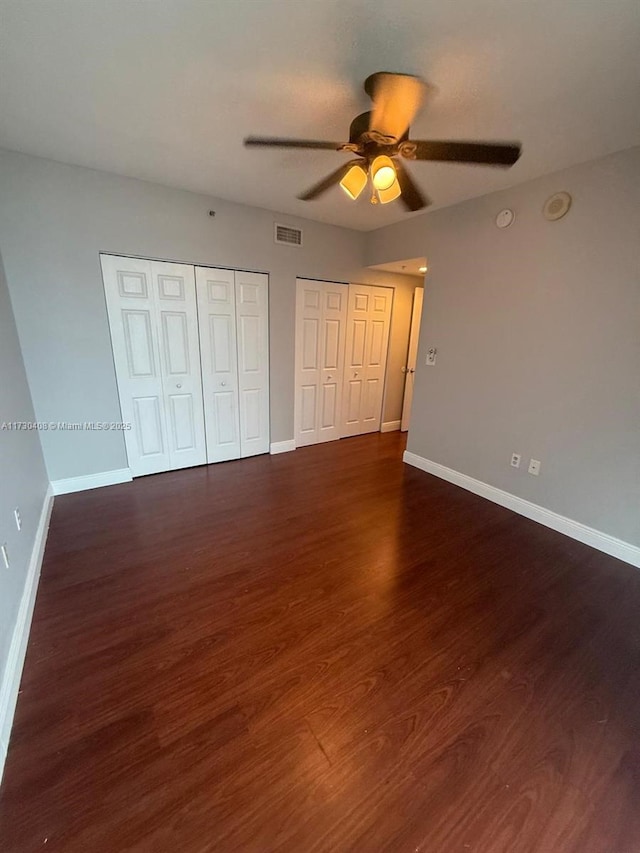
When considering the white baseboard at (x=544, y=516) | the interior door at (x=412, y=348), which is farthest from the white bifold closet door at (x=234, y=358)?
the interior door at (x=412, y=348)

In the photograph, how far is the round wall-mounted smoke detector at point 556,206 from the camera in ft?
7.89

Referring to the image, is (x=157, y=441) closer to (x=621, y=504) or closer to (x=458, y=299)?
(x=458, y=299)

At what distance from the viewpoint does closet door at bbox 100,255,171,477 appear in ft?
9.64

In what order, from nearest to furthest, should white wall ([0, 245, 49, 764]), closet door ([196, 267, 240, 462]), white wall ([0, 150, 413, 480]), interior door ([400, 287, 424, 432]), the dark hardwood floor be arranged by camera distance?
the dark hardwood floor, white wall ([0, 245, 49, 764]), white wall ([0, 150, 413, 480]), closet door ([196, 267, 240, 462]), interior door ([400, 287, 424, 432])

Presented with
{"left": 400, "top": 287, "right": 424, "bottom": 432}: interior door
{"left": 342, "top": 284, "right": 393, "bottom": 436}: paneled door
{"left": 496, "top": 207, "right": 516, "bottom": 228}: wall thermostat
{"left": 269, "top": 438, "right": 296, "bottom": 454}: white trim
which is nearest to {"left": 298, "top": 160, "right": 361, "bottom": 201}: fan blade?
{"left": 496, "top": 207, "right": 516, "bottom": 228}: wall thermostat

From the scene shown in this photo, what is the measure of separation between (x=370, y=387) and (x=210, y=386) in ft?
7.28

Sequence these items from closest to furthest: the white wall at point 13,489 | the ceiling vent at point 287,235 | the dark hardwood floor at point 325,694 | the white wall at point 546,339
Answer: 1. the dark hardwood floor at point 325,694
2. the white wall at point 13,489
3. the white wall at point 546,339
4. the ceiling vent at point 287,235

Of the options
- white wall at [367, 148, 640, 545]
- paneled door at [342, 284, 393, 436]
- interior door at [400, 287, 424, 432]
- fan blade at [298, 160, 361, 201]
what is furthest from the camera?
interior door at [400, 287, 424, 432]

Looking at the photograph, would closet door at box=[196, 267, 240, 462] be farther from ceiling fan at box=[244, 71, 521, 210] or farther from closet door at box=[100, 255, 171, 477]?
ceiling fan at box=[244, 71, 521, 210]

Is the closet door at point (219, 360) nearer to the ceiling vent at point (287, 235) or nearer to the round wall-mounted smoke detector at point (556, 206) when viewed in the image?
the ceiling vent at point (287, 235)

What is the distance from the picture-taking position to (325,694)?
4.73ft

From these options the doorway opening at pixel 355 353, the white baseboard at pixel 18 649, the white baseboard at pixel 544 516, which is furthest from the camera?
the doorway opening at pixel 355 353

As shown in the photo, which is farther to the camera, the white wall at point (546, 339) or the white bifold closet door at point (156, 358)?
the white bifold closet door at point (156, 358)

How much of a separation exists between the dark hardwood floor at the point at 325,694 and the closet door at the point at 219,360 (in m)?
1.32
